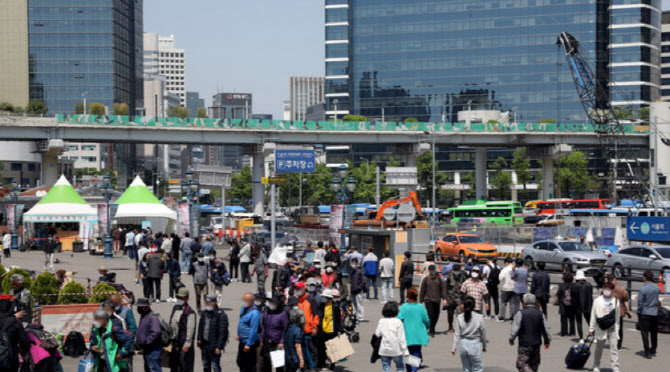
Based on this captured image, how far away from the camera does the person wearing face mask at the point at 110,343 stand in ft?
40.0

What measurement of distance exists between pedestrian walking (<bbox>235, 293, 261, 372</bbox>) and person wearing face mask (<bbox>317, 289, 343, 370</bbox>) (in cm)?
180

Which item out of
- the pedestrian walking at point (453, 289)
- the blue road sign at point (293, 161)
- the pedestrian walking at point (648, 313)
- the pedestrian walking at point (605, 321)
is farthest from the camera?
the blue road sign at point (293, 161)

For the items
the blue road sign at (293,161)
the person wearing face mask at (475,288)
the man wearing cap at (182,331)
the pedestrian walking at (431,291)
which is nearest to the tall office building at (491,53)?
the blue road sign at (293,161)

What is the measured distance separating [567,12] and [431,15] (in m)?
21.7

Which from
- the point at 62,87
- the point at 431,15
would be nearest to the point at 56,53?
the point at 62,87

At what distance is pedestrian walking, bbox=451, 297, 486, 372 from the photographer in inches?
503

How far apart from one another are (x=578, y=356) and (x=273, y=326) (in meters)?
5.97

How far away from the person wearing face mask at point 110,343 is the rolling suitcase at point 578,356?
806 centimetres

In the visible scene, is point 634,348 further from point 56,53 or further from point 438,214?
point 56,53

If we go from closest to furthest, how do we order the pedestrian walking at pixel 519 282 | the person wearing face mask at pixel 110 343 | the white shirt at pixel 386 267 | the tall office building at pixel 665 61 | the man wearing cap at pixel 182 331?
1. the person wearing face mask at pixel 110 343
2. the man wearing cap at pixel 182 331
3. the pedestrian walking at pixel 519 282
4. the white shirt at pixel 386 267
5. the tall office building at pixel 665 61

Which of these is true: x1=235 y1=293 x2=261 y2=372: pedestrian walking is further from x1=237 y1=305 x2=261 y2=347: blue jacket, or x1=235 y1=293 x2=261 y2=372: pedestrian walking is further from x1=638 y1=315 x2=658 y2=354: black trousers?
x1=638 y1=315 x2=658 y2=354: black trousers

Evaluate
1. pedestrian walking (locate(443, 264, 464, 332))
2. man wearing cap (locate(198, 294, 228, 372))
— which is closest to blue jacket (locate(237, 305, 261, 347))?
man wearing cap (locate(198, 294, 228, 372))

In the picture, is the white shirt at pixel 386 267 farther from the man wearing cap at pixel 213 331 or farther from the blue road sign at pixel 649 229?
the blue road sign at pixel 649 229

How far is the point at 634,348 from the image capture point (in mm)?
17797
